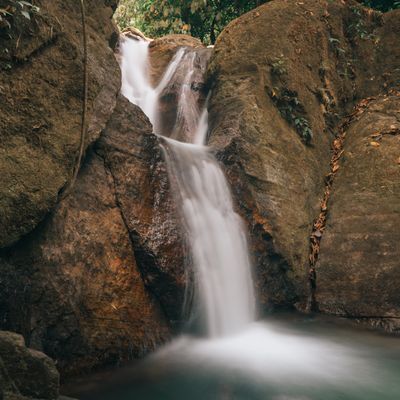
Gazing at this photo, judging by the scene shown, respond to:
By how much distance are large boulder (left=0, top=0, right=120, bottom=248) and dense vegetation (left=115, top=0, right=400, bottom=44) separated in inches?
377

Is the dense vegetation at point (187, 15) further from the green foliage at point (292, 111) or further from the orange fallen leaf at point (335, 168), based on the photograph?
the orange fallen leaf at point (335, 168)

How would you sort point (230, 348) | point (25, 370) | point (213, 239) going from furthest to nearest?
point (213, 239)
point (230, 348)
point (25, 370)

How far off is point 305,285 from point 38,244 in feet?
12.3

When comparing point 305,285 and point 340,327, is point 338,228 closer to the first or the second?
point 305,285

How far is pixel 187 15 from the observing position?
1480cm

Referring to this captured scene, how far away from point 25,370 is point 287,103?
605 centimetres

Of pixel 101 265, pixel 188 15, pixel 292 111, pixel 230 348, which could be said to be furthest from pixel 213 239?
pixel 188 15

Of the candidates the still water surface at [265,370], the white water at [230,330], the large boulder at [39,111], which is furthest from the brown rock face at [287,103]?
the large boulder at [39,111]

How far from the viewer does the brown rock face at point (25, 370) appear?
88.1 inches

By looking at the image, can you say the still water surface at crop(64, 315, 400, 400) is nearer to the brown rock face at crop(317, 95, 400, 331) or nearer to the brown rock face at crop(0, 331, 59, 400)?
the brown rock face at crop(317, 95, 400, 331)

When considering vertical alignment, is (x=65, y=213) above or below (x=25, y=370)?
above

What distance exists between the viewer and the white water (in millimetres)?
3754

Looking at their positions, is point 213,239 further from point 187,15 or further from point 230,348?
point 187,15

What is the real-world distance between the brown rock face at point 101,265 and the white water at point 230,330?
0.37 metres
